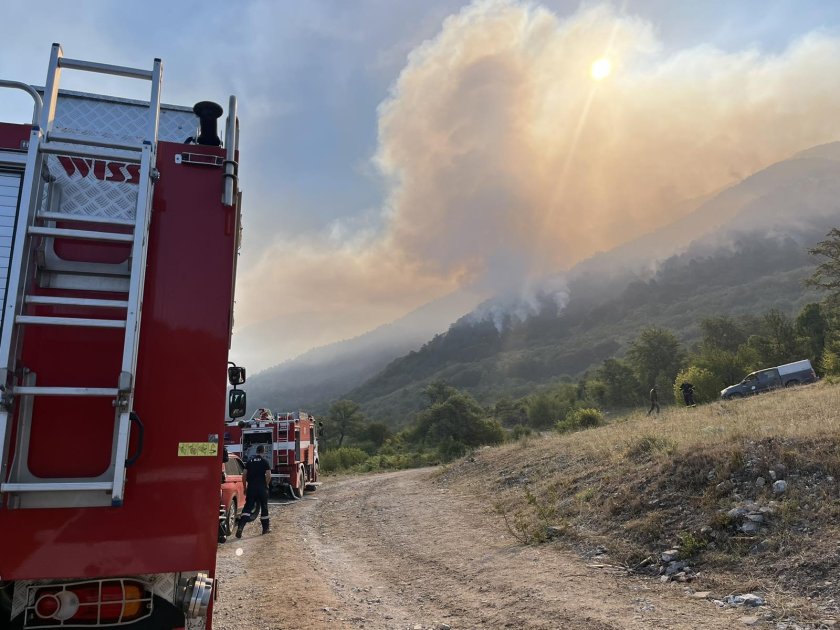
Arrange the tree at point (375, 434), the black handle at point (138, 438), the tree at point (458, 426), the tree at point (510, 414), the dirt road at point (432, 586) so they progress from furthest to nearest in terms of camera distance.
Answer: the tree at point (510, 414) < the tree at point (375, 434) < the tree at point (458, 426) < the dirt road at point (432, 586) < the black handle at point (138, 438)

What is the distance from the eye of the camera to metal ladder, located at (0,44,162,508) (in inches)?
112

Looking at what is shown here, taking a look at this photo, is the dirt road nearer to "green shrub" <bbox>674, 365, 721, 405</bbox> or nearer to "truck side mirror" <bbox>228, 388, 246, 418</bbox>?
"truck side mirror" <bbox>228, 388, 246, 418</bbox>

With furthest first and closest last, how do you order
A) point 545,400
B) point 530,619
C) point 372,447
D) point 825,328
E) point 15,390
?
point 545,400 → point 372,447 → point 825,328 → point 530,619 → point 15,390

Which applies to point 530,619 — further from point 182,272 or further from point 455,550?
point 182,272

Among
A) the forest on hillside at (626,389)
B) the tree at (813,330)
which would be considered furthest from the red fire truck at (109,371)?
the tree at (813,330)

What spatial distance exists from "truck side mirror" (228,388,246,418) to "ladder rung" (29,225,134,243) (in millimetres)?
1581

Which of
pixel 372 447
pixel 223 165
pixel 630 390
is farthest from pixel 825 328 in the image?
pixel 223 165

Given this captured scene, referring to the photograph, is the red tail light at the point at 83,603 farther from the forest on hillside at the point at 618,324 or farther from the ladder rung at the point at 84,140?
the forest on hillside at the point at 618,324

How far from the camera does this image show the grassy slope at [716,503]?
236 inches

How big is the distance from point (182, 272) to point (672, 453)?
9.29 meters

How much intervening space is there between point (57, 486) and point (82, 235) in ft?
4.66

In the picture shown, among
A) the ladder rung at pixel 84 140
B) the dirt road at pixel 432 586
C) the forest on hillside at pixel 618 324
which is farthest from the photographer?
the forest on hillside at pixel 618 324

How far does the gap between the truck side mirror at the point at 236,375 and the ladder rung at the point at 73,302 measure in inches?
53.0

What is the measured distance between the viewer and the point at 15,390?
110 inches
